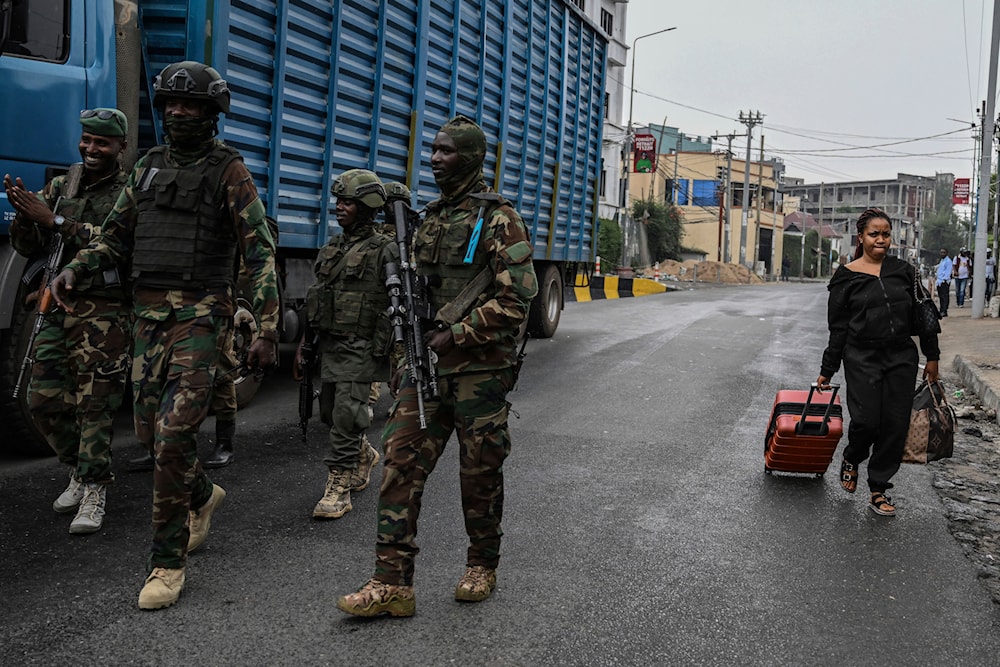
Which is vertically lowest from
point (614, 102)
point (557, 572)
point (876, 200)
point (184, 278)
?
point (557, 572)

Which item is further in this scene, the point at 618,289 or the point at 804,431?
the point at 618,289

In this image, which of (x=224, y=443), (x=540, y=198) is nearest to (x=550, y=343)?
(x=540, y=198)

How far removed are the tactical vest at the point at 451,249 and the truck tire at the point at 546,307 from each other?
8581 millimetres

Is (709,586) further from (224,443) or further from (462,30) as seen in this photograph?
(462,30)

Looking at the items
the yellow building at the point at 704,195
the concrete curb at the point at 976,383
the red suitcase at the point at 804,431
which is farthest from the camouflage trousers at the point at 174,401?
the yellow building at the point at 704,195

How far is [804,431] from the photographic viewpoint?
521 centimetres

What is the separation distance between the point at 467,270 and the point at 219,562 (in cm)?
160

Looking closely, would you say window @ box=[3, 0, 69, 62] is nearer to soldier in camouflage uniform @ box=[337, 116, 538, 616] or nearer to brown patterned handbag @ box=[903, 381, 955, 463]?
soldier in camouflage uniform @ box=[337, 116, 538, 616]

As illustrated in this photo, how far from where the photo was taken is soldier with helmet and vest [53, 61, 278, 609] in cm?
334

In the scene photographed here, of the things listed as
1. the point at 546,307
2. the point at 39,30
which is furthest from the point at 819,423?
the point at 546,307

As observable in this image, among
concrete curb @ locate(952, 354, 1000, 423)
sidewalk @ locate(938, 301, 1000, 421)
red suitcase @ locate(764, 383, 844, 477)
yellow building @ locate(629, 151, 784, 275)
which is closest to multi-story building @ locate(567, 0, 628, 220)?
yellow building @ locate(629, 151, 784, 275)

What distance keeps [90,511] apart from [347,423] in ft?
4.04

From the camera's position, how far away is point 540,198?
11.4 metres

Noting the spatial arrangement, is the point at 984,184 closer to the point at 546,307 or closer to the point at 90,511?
the point at 546,307
